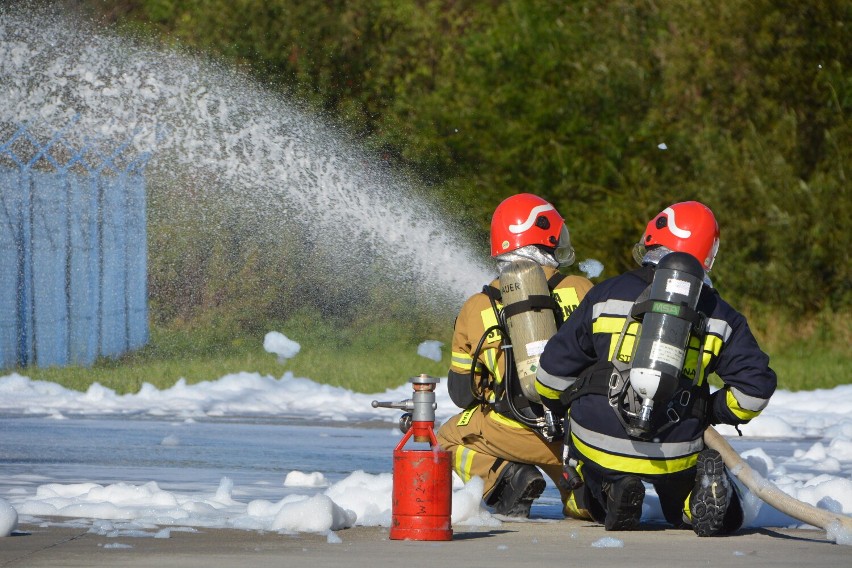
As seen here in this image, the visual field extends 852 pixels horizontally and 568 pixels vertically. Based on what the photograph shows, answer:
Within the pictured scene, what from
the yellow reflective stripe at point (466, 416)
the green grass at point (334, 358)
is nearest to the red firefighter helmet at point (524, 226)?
the yellow reflective stripe at point (466, 416)

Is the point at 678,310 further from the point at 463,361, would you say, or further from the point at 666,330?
the point at 463,361

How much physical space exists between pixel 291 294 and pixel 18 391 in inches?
281

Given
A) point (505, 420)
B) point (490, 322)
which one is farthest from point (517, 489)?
point (490, 322)

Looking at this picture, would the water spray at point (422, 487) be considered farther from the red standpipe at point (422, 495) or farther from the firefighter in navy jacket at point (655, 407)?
the firefighter in navy jacket at point (655, 407)

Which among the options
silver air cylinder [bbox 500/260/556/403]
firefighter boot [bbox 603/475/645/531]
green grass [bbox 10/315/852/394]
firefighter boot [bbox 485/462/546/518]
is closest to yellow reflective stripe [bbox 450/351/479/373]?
silver air cylinder [bbox 500/260/556/403]

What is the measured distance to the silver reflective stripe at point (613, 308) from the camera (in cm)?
630

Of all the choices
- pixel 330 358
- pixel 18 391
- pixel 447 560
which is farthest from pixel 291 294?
pixel 447 560

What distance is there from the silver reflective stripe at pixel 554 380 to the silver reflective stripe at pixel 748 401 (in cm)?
66

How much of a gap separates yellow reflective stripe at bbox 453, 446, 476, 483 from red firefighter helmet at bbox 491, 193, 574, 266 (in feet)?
3.06

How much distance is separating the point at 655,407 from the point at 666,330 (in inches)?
13.3

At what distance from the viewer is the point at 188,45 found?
25.1 meters

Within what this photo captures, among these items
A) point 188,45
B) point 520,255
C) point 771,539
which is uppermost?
point 188,45

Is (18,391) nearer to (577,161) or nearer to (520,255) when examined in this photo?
(520,255)

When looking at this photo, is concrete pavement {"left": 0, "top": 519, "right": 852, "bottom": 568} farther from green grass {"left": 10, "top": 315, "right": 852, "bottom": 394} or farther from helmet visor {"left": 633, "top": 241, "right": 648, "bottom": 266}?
green grass {"left": 10, "top": 315, "right": 852, "bottom": 394}
